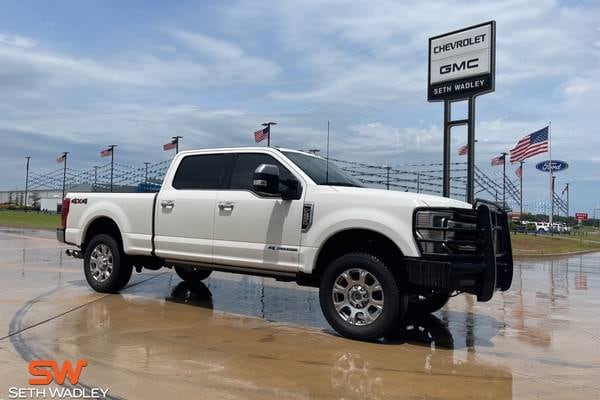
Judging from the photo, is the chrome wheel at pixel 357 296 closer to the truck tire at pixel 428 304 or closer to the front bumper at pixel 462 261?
the front bumper at pixel 462 261

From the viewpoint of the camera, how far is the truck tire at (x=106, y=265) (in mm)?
8344

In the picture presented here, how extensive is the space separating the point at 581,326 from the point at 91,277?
708 cm

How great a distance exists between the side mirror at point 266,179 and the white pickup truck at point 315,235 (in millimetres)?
13

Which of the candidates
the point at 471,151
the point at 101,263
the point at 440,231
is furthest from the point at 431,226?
the point at 471,151

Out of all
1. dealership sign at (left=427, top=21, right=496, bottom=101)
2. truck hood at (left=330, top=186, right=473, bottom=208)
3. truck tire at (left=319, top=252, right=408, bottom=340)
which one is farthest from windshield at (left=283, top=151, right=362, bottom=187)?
dealership sign at (left=427, top=21, right=496, bottom=101)

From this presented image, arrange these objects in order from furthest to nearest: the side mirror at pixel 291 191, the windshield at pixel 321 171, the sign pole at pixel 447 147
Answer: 1. the sign pole at pixel 447 147
2. the windshield at pixel 321 171
3. the side mirror at pixel 291 191

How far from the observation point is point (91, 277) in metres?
8.66

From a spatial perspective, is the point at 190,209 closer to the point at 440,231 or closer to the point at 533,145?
the point at 440,231

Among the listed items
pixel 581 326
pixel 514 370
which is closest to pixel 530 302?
pixel 581 326

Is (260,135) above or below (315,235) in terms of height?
above

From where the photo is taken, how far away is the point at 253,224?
6.80 meters

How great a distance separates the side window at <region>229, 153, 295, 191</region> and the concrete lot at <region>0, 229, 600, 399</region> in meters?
1.69

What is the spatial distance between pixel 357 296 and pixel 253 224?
1.61 meters

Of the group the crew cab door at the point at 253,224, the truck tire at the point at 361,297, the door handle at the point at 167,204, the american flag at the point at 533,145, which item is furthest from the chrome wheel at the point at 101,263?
the american flag at the point at 533,145
